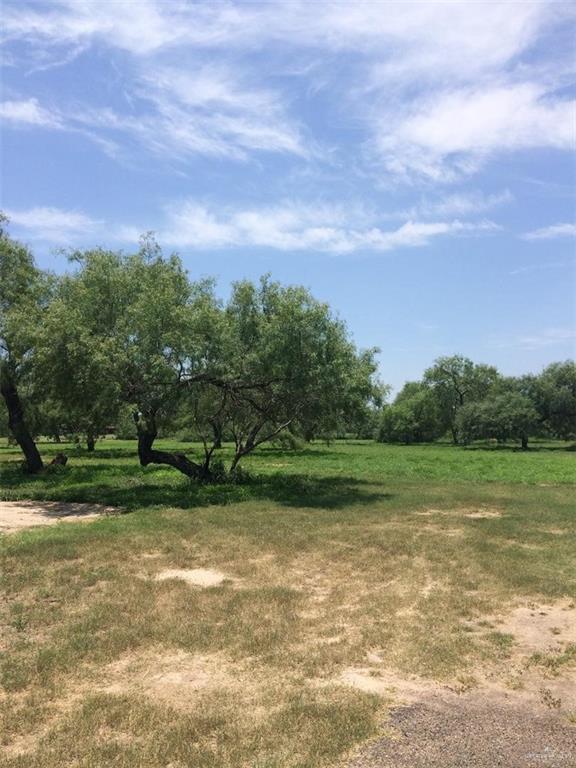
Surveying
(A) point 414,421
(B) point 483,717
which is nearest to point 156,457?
(B) point 483,717

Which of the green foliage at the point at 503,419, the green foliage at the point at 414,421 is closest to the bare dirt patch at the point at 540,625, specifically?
the green foliage at the point at 503,419

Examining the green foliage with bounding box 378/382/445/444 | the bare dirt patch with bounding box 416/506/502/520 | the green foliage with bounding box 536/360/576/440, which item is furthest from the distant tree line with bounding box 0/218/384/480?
the green foliage with bounding box 378/382/445/444

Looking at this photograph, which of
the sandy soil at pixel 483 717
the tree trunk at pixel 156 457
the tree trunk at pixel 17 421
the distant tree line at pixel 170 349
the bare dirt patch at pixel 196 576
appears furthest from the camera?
the tree trunk at pixel 17 421

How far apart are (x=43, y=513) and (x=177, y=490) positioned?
527cm

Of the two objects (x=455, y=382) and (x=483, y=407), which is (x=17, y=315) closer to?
(x=483, y=407)

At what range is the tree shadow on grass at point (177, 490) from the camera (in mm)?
18547

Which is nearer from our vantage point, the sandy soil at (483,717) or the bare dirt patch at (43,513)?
the sandy soil at (483,717)

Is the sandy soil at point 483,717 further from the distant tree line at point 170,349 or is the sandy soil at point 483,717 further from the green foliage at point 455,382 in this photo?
the green foliage at point 455,382

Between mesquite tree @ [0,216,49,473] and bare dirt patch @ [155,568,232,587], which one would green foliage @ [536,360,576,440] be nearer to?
mesquite tree @ [0,216,49,473]

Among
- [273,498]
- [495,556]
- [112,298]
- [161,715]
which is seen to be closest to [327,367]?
[273,498]

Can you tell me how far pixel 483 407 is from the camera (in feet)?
247

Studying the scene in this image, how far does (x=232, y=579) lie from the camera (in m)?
9.50

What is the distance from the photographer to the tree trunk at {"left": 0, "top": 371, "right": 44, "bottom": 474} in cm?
2506

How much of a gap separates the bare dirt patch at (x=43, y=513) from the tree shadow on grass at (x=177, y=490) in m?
0.62
